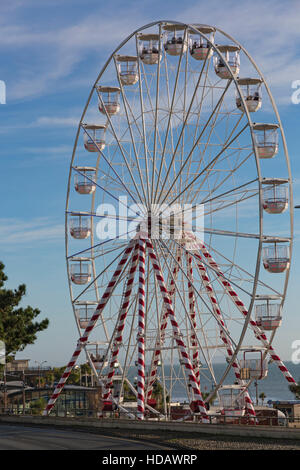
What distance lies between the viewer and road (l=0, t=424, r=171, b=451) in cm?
2651

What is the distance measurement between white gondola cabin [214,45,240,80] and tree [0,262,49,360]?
68.8 feet

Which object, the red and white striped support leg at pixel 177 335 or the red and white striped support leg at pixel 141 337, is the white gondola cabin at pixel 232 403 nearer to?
the red and white striped support leg at pixel 177 335

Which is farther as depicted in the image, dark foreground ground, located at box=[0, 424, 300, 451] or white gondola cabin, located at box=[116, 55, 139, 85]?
white gondola cabin, located at box=[116, 55, 139, 85]

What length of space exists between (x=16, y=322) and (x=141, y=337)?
15.9m

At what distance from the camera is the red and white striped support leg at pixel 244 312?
126ft

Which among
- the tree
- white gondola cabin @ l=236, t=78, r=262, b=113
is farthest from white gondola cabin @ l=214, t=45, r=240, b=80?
the tree

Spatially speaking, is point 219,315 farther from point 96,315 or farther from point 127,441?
point 127,441

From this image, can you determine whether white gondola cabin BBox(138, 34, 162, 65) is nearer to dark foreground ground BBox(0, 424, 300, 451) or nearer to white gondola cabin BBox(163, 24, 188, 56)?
white gondola cabin BBox(163, 24, 188, 56)

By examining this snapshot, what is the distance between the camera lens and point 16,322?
52000 millimetres

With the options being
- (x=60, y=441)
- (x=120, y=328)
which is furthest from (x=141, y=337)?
(x=60, y=441)

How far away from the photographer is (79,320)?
44.2 m
